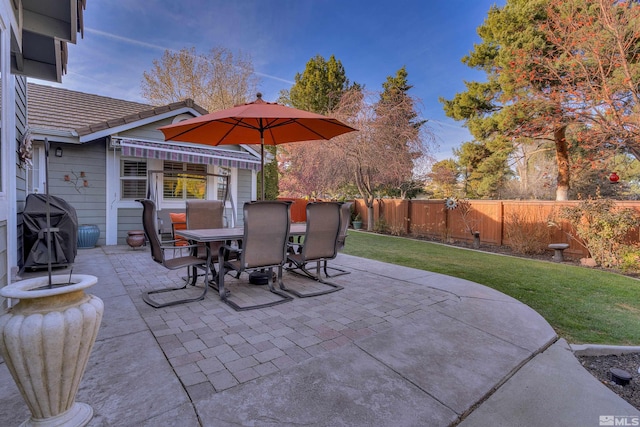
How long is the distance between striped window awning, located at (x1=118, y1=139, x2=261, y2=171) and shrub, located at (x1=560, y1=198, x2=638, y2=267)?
27.8 feet

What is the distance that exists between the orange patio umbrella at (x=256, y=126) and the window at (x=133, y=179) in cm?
389

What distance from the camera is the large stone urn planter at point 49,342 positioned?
1.36 meters

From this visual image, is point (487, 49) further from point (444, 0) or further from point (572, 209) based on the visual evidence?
point (572, 209)

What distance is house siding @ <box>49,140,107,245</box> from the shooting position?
7211 millimetres

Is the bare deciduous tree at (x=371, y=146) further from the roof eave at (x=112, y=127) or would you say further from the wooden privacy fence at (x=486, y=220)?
the roof eave at (x=112, y=127)

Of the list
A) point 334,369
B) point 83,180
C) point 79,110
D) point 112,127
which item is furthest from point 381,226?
point 334,369

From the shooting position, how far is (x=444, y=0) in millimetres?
11242

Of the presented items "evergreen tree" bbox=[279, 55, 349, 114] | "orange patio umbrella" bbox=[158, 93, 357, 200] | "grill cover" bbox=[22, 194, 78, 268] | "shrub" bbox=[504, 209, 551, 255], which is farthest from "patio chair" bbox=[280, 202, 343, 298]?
"evergreen tree" bbox=[279, 55, 349, 114]

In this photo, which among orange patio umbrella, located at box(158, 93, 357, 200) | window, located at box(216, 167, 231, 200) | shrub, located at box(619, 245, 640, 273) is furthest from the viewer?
window, located at box(216, 167, 231, 200)

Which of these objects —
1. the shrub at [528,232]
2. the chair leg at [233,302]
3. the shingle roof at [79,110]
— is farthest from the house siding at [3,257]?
the shrub at [528,232]

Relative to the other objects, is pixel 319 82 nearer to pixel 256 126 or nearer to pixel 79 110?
pixel 79 110

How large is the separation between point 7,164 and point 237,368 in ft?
10.2

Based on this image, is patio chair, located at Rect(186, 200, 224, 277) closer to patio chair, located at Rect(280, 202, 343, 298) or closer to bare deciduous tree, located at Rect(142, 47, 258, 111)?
patio chair, located at Rect(280, 202, 343, 298)

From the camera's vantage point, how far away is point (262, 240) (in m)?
3.67
